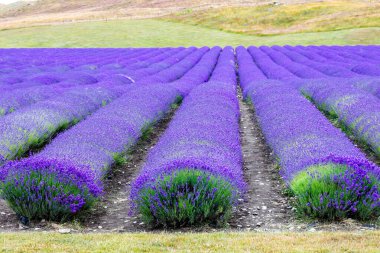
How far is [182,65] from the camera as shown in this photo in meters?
26.4

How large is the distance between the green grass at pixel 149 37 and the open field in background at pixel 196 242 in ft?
137

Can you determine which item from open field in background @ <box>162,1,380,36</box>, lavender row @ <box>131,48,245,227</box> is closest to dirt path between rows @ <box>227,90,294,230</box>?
lavender row @ <box>131,48,245,227</box>

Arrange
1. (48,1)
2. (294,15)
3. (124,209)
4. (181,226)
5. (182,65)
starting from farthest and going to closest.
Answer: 1. (48,1)
2. (294,15)
3. (182,65)
4. (124,209)
5. (181,226)

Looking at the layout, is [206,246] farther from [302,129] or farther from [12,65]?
[12,65]

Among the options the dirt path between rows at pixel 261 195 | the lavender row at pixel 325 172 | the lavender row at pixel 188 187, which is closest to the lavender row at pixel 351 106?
the lavender row at pixel 325 172

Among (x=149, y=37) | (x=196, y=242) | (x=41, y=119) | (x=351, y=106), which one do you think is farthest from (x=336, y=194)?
(x=149, y=37)

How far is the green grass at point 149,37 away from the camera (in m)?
48.2

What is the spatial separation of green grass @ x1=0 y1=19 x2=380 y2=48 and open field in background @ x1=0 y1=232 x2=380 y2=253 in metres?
41.7

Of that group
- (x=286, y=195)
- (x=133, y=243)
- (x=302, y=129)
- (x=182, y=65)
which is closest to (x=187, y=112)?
(x=302, y=129)

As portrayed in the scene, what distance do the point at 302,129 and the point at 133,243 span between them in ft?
15.4

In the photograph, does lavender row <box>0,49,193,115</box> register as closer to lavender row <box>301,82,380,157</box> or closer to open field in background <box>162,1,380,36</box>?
lavender row <box>301,82,380,157</box>

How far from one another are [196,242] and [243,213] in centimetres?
173

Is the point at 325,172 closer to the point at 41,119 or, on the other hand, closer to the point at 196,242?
the point at 196,242

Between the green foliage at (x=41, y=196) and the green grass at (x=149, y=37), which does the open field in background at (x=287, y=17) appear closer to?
the green grass at (x=149, y=37)
